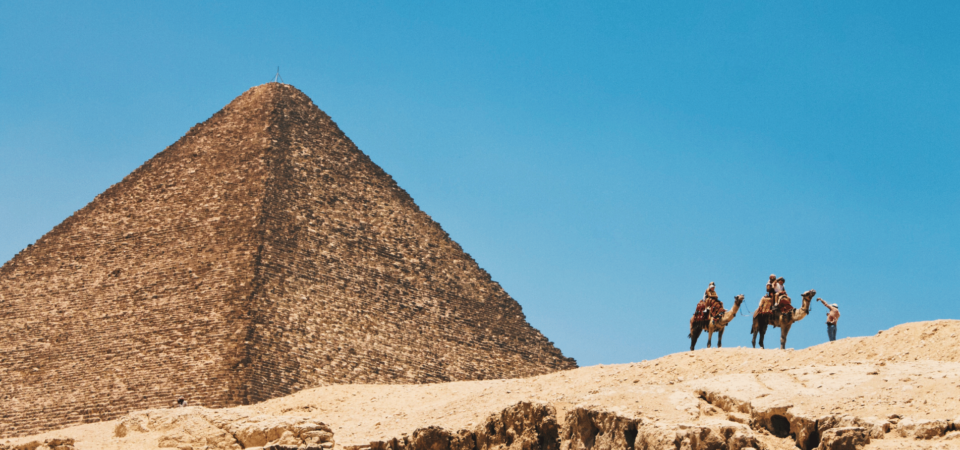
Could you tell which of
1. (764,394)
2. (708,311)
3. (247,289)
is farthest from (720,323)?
(247,289)

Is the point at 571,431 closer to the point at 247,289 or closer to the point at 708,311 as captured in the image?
the point at 708,311

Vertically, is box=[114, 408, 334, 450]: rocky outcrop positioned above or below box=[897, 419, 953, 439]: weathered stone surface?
above

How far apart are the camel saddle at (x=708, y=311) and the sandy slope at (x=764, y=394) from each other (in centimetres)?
295

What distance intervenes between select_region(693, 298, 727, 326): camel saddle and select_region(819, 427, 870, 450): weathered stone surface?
463 inches

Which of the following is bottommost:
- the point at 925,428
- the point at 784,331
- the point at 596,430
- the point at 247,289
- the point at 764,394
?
the point at 925,428

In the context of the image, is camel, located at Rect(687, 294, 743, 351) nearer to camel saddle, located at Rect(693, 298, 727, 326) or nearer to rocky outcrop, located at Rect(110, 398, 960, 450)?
camel saddle, located at Rect(693, 298, 727, 326)

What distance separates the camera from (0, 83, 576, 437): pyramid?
4222 cm

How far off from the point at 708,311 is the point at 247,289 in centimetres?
2376

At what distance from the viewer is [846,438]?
42.8 ft

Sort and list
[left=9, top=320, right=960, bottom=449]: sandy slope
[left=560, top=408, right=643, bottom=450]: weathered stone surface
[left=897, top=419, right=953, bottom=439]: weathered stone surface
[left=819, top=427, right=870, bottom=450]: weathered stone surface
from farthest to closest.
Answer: [left=560, top=408, right=643, bottom=450]: weathered stone surface
[left=9, top=320, right=960, bottom=449]: sandy slope
[left=819, top=427, right=870, bottom=450]: weathered stone surface
[left=897, top=419, right=953, bottom=439]: weathered stone surface

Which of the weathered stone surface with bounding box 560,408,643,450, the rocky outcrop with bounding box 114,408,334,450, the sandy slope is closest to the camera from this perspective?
the sandy slope

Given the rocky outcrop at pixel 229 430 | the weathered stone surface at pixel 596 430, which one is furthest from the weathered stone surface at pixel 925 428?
the rocky outcrop at pixel 229 430

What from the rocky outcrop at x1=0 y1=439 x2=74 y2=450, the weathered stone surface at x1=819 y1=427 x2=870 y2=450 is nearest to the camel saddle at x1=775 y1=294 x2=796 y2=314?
the weathered stone surface at x1=819 y1=427 x2=870 y2=450

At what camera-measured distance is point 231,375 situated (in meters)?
40.0
